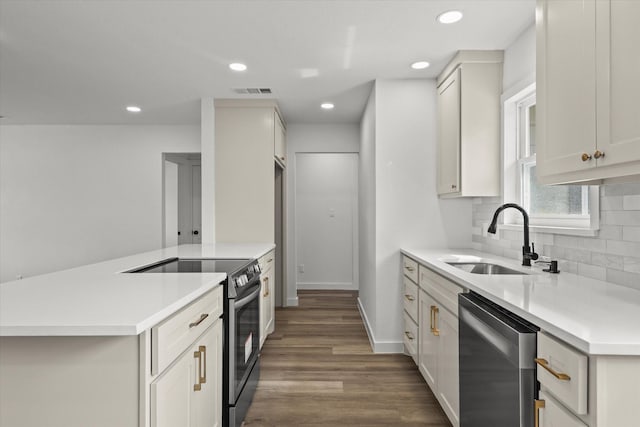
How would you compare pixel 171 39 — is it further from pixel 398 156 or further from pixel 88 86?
pixel 398 156

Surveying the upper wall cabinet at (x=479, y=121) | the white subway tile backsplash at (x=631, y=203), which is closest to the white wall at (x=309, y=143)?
the upper wall cabinet at (x=479, y=121)

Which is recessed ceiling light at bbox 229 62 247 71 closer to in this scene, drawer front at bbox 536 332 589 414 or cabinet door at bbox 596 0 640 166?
cabinet door at bbox 596 0 640 166

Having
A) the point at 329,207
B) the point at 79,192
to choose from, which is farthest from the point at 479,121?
the point at 79,192

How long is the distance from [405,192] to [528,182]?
988mm

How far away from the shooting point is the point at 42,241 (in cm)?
508

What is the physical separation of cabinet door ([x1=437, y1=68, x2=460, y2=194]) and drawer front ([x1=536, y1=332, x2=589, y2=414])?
1.87 meters

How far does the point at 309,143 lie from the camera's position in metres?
4.89

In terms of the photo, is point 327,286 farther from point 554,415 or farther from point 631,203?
point 554,415

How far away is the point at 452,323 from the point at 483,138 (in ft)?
5.01

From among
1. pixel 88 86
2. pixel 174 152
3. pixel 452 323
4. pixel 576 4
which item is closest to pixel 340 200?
pixel 174 152

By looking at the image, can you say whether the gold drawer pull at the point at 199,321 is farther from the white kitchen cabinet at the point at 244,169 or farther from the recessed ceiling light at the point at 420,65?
the recessed ceiling light at the point at 420,65

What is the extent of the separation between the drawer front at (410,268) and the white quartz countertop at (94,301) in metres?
1.47

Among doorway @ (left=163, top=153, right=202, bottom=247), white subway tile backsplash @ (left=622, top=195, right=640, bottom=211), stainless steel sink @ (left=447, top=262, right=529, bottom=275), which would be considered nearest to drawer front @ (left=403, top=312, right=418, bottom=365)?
stainless steel sink @ (left=447, top=262, right=529, bottom=275)

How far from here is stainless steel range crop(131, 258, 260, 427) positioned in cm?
193
